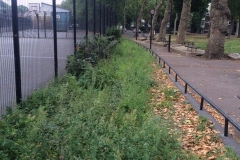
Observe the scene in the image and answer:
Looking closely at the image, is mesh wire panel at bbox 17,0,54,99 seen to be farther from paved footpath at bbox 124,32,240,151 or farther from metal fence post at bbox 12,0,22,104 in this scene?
paved footpath at bbox 124,32,240,151

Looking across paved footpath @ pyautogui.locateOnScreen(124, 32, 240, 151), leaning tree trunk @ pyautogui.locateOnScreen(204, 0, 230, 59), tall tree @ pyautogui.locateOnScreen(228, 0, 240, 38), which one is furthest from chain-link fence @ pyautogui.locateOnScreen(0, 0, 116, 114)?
tall tree @ pyautogui.locateOnScreen(228, 0, 240, 38)

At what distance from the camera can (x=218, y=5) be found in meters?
17.9

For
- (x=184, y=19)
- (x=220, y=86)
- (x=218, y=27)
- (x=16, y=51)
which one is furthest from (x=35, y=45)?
(x=184, y=19)

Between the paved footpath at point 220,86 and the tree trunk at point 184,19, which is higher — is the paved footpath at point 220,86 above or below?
below

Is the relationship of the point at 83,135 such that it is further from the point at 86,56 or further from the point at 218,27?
the point at 218,27

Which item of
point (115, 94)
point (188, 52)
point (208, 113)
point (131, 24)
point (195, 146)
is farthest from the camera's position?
point (131, 24)

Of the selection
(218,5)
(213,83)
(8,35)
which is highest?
(218,5)

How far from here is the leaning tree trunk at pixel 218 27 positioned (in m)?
17.8

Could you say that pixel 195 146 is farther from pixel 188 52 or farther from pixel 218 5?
pixel 188 52

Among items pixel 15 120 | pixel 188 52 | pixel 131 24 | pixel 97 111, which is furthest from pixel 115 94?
pixel 131 24

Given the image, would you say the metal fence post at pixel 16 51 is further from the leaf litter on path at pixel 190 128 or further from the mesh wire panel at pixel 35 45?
the leaf litter on path at pixel 190 128

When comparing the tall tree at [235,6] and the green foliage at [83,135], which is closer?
the green foliage at [83,135]

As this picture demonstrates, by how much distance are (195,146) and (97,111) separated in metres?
1.60

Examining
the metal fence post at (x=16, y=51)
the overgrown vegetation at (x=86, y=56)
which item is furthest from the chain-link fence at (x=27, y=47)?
the overgrown vegetation at (x=86, y=56)
